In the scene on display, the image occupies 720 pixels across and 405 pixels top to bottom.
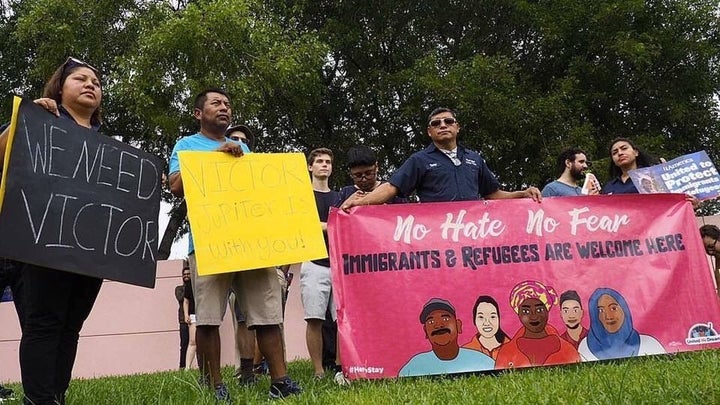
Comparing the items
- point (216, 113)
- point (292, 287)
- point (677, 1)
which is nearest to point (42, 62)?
point (292, 287)

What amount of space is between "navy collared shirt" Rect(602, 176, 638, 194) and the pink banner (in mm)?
911

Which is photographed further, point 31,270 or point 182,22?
point 182,22

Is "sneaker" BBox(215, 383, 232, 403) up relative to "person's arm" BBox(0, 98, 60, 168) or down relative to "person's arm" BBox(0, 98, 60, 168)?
down

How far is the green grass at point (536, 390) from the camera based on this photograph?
2748 mm

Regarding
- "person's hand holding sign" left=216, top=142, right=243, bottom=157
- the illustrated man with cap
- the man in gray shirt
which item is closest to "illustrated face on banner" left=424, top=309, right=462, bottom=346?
the illustrated man with cap

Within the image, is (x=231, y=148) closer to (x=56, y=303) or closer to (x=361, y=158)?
(x=56, y=303)

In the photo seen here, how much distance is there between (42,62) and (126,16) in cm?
193

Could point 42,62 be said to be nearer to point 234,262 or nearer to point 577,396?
point 234,262

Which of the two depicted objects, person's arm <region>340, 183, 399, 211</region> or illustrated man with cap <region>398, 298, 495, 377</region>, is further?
person's arm <region>340, 183, 399, 211</region>

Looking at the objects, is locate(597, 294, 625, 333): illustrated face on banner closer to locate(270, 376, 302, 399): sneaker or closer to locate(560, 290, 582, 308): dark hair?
locate(560, 290, 582, 308): dark hair

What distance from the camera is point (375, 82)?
14.7 m

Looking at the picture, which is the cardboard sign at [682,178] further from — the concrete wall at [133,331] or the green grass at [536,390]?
the concrete wall at [133,331]

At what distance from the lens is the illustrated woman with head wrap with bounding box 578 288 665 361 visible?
180 inches

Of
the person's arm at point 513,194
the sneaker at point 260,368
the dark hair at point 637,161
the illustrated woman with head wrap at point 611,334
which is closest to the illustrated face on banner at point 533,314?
the illustrated woman with head wrap at point 611,334
